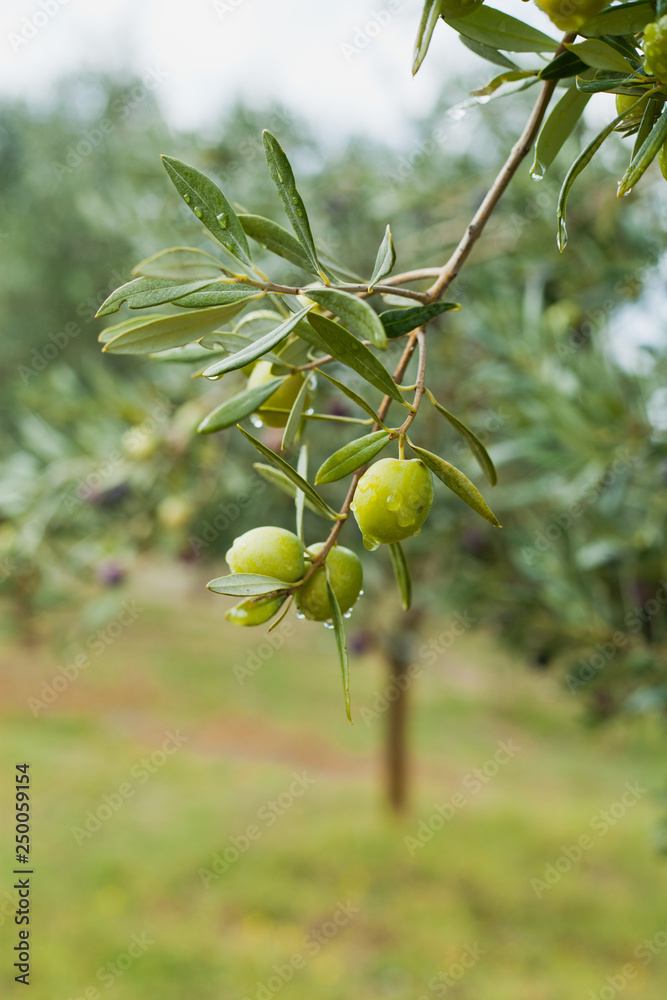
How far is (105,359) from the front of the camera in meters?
6.44

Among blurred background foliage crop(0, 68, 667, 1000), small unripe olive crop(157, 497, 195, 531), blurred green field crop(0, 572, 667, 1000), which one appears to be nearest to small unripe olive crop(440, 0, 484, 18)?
blurred background foliage crop(0, 68, 667, 1000)

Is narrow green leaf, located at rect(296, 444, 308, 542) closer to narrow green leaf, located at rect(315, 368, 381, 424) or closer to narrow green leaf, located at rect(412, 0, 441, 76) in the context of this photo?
narrow green leaf, located at rect(315, 368, 381, 424)

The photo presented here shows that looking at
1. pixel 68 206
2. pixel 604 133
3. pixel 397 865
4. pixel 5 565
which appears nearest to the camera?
pixel 604 133

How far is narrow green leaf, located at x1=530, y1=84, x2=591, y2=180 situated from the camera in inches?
19.6

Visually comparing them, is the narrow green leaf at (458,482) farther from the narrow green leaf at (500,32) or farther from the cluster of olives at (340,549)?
the narrow green leaf at (500,32)

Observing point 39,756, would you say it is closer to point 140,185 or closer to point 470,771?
point 470,771

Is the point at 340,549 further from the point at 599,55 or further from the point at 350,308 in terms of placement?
the point at 599,55

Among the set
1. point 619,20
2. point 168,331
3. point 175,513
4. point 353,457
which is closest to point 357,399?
point 353,457

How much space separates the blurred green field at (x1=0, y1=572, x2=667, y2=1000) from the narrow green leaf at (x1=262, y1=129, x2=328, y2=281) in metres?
1.97

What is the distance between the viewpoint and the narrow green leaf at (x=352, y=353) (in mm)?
420

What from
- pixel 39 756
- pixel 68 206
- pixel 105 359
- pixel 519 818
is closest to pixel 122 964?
pixel 39 756

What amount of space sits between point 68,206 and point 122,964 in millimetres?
6103

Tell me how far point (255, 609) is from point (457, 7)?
0.37 metres

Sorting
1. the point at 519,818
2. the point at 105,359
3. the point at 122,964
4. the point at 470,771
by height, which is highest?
the point at 105,359
